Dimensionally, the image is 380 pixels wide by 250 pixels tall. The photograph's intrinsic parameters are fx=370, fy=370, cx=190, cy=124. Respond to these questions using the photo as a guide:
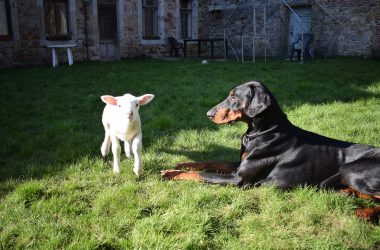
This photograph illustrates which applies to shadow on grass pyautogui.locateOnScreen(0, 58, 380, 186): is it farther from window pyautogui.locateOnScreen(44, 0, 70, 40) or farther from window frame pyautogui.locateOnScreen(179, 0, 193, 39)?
window frame pyautogui.locateOnScreen(179, 0, 193, 39)

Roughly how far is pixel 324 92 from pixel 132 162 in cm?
542

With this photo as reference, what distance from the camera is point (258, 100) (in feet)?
11.6

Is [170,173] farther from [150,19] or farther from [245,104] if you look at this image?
[150,19]

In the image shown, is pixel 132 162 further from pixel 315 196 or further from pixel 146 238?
pixel 315 196

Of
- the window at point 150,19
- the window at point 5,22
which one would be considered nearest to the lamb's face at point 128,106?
the window at point 5,22

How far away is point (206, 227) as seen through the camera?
111 inches

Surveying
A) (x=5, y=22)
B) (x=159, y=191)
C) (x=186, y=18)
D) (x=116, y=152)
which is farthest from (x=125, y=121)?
(x=186, y=18)

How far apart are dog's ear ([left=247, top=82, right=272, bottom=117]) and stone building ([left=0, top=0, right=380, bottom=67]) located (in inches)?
499

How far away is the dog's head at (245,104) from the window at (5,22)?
14.2 meters

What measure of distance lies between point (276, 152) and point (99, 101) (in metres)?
4.95

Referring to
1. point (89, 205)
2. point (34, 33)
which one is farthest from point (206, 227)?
point (34, 33)

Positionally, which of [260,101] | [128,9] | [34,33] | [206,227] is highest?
[128,9]

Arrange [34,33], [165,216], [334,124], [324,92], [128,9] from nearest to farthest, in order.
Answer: [165,216]
[334,124]
[324,92]
[34,33]
[128,9]

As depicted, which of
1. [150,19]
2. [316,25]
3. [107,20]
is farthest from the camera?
[150,19]
